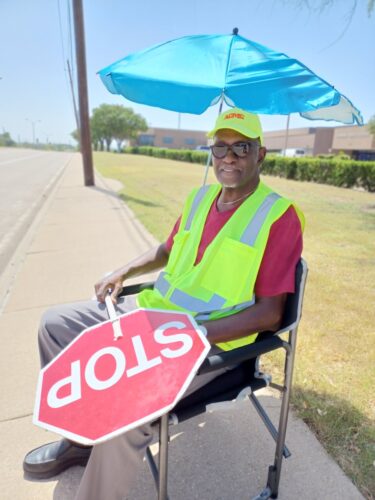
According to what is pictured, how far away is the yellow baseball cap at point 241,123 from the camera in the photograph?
5.99ft

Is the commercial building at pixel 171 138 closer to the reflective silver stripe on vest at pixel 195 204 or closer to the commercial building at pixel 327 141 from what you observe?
the commercial building at pixel 327 141

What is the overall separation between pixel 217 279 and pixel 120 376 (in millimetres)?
683

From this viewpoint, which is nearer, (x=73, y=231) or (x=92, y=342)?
(x=92, y=342)

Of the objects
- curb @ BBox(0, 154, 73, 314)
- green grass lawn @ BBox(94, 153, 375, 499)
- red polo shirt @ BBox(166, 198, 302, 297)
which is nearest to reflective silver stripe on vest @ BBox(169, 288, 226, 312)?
red polo shirt @ BBox(166, 198, 302, 297)

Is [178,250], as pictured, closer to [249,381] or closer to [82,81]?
[249,381]

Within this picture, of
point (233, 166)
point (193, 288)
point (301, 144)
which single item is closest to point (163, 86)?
point (233, 166)

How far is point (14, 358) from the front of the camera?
2.77 metres

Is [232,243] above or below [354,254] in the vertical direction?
above

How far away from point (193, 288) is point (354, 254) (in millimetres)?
4602

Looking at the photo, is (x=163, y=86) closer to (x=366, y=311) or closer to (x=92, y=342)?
(x=92, y=342)

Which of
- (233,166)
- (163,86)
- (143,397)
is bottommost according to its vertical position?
(143,397)

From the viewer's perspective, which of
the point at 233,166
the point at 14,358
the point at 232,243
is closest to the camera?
the point at 232,243

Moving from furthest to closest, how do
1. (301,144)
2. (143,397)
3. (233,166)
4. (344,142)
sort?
(301,144)
(344,142)
(233,166)
(143,397)

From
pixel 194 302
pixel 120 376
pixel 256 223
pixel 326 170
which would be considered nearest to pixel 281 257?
pixel 256 223
